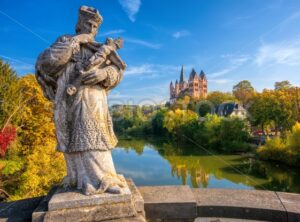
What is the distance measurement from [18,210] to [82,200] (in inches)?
38.2

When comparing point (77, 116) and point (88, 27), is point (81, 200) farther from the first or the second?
point (88, 27)

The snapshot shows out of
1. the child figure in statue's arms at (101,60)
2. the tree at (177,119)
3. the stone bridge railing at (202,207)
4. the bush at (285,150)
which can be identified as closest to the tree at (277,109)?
the bush at (285,150)

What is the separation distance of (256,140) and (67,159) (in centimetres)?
3430

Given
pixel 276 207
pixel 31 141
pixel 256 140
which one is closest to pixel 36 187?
pixel 31 141

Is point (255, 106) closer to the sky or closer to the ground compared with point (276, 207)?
closer to the sky

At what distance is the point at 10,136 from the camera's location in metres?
11.0

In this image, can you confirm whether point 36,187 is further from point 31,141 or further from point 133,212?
point 133,212

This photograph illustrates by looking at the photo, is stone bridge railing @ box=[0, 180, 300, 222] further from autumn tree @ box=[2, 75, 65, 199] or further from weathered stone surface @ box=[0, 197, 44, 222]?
autumn tree @ box=[2, 75, 65, 199]

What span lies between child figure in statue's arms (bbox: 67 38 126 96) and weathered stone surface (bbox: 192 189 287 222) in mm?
1976

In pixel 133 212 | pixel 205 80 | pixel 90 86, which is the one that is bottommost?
pixel 133 212

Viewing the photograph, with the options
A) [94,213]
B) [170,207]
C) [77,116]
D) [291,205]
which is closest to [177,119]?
[291,205]

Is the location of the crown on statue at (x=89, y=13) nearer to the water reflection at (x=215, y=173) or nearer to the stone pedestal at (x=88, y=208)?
the stone pedestal at (x=88, y=208)

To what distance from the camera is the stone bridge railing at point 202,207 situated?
9.38ft

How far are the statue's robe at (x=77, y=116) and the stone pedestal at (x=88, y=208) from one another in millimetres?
183
